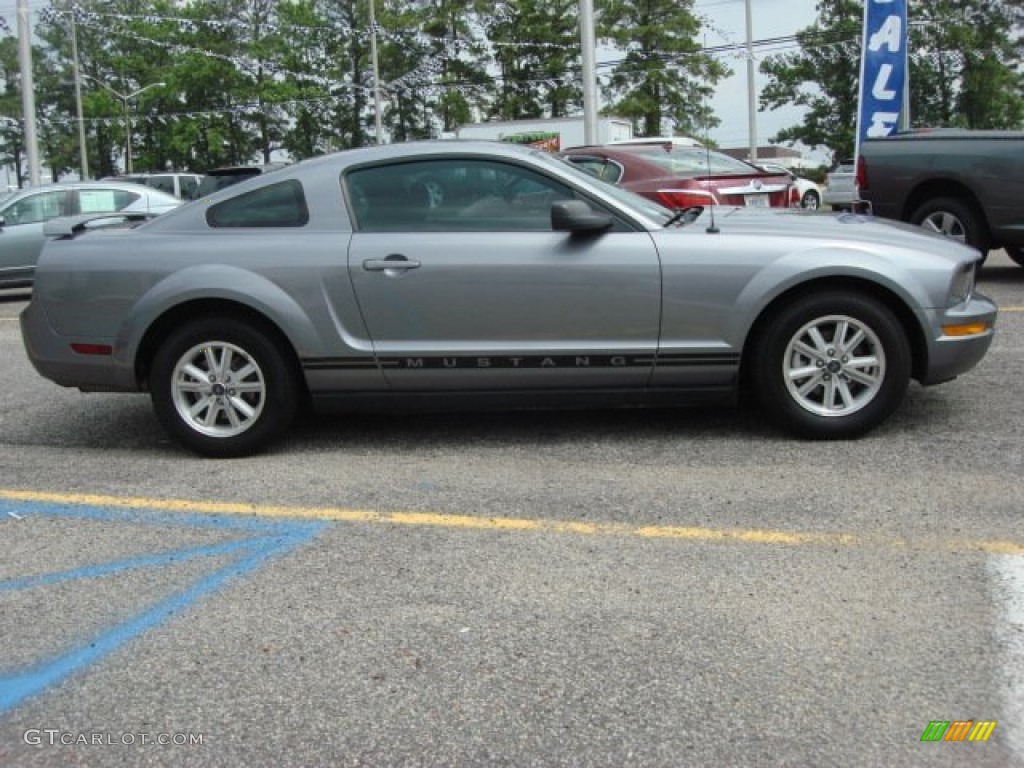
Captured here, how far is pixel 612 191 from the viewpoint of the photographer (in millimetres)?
5418

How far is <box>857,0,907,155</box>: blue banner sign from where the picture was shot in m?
14.6

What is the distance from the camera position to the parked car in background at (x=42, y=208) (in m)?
13.5

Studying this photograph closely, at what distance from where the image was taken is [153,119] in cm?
5975

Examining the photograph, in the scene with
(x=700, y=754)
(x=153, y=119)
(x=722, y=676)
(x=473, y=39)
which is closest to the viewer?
(x=700, y=754)

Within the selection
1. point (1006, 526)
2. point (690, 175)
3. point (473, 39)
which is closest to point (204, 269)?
point (1006, 526)

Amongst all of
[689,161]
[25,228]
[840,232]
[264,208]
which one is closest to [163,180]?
[25,228]

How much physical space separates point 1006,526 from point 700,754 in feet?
6.77

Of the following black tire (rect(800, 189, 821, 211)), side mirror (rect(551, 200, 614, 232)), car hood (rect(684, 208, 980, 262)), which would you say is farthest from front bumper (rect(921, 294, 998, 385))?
black tire (rect(800, 189, 821, 211))

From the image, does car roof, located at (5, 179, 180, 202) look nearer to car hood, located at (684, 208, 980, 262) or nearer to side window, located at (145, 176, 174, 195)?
side window, located at (145, 176, 174, 195)

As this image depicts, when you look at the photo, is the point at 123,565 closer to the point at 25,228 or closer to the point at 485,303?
the point at 485,303

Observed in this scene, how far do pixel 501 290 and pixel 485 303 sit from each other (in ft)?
0.34

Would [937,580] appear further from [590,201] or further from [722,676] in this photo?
[590,201]

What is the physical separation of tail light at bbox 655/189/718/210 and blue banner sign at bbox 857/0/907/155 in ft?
19.4

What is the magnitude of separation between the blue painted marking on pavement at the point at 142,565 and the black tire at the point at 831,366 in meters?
2.33
